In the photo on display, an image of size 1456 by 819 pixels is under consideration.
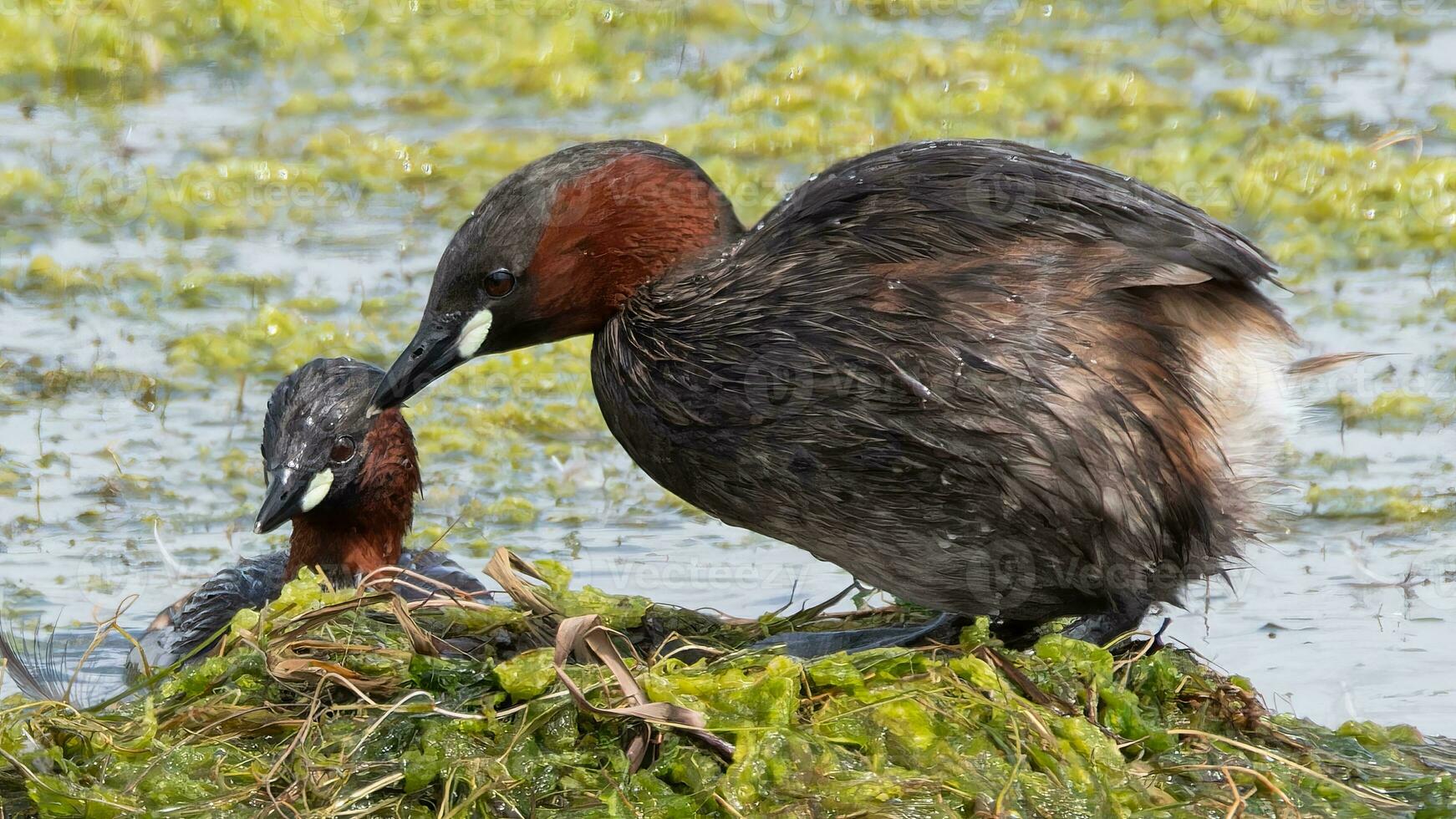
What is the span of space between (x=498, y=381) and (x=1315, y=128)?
476cm

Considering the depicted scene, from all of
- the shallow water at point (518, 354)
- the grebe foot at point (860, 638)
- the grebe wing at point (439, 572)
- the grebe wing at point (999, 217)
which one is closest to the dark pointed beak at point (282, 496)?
the grebe wing at point (439, 572)

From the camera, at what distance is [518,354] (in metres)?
8.00

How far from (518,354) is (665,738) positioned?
13.5ft

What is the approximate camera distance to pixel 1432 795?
4.50 m

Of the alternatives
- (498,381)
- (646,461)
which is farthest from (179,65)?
(646,461)

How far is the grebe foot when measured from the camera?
194 inches

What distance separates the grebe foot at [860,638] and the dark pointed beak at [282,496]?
1.65 m

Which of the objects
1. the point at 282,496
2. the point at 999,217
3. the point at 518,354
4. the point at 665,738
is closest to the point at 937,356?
the point at 999,217

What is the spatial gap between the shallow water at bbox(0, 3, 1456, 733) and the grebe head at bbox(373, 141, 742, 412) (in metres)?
1.52

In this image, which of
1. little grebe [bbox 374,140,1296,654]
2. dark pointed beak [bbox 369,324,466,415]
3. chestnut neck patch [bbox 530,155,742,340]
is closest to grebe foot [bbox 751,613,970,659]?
little grebe [bbox 374,140,1296,654]

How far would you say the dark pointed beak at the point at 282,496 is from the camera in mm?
5824

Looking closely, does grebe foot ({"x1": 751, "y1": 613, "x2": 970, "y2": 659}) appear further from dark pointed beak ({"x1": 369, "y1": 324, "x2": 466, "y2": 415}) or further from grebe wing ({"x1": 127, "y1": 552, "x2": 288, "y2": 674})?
grebe wing ({"x1": 127, "y1": 552, "x2": 288, "y2": 674})

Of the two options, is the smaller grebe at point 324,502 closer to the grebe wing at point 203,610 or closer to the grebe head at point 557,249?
the grebe wing at point 203,610

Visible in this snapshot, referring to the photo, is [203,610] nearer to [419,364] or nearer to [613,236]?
[419,364]
